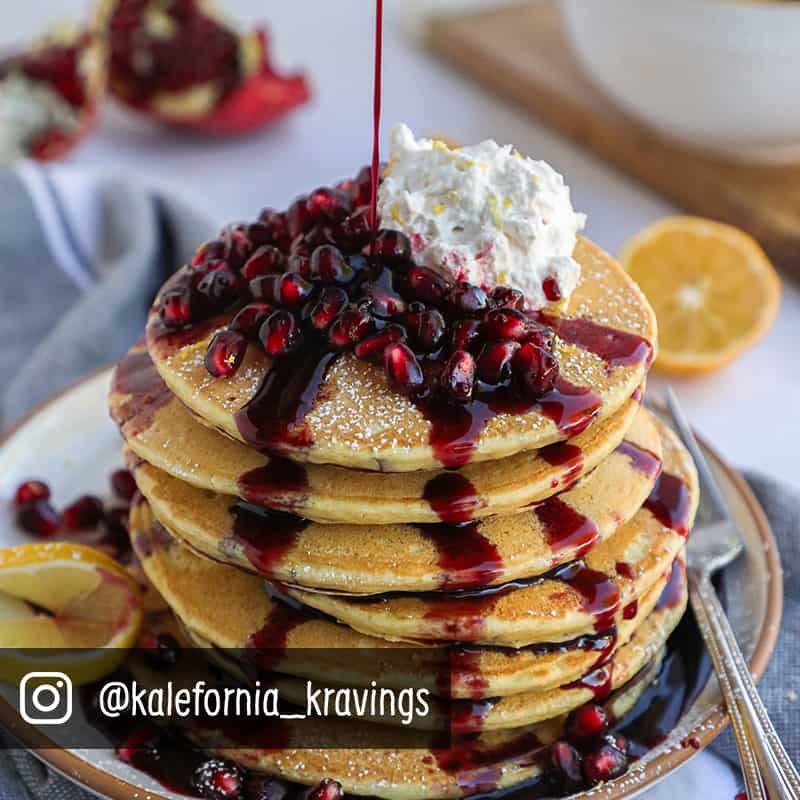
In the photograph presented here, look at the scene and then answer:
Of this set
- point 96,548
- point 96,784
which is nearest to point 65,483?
point 96,548

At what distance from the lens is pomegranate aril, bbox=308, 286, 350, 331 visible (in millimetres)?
1695

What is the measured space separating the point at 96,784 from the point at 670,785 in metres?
0.99

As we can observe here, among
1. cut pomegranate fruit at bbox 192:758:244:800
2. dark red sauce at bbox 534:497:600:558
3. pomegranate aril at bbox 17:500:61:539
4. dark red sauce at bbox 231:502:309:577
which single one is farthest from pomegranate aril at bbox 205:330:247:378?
pomegranate aril at bbox 17:500:61:539

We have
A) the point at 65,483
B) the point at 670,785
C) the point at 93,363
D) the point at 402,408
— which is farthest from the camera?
Answer: the point at 93,363

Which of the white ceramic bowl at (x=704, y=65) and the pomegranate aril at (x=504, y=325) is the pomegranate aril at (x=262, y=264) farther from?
the white ceramic bowl at (x=704, y=65)

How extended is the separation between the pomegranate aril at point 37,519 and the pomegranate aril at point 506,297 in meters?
1.13

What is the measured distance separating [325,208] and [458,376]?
495 millimetres

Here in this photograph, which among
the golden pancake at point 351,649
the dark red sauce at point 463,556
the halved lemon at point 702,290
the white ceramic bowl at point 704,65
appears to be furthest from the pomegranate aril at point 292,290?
the white ceramic bowl at point 704,65

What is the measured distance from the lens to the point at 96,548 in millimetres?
2268

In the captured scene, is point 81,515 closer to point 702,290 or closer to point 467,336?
point 467,336

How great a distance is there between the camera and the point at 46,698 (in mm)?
1890

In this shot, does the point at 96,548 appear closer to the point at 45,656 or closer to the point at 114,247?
the point at 45,656

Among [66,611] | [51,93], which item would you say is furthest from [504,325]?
[51,93]

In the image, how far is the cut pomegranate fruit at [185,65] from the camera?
3801 mm
